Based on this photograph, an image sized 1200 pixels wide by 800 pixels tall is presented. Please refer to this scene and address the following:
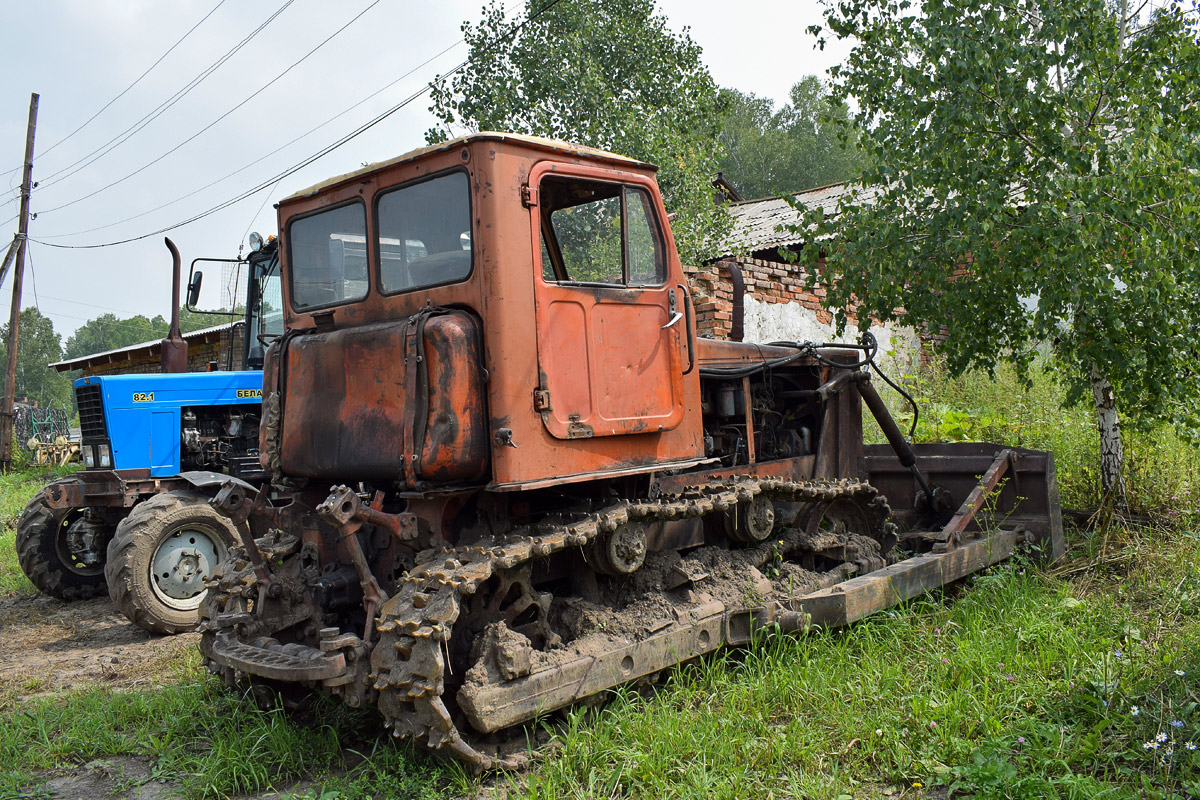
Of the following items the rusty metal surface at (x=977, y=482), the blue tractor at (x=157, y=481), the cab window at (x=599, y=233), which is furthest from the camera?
the blue tractor at (x=157, y=481)

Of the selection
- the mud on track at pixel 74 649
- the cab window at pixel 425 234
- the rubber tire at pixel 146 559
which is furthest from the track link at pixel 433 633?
the rubber tire at pixel 146 559

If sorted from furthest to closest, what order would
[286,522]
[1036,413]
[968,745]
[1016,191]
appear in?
[1036,413] → [1016,191] → [286,522] → [968,745]

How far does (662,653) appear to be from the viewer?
14.7 ft

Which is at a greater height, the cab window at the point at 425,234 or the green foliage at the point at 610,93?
the green foliage at the point at 610,93

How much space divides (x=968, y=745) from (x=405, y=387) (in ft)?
9.28

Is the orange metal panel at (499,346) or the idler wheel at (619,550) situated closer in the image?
the orange metal panel at (499,346)

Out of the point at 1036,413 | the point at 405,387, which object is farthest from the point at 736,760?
the point at 1036,413

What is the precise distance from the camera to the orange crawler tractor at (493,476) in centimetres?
390

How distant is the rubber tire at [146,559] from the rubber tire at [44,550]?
53.5 inches

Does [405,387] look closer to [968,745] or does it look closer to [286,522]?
[286,522]

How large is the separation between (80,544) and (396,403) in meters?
5.47

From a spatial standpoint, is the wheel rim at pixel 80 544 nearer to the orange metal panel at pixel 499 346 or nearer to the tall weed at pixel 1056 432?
the orange metal panel at pixel 499 346

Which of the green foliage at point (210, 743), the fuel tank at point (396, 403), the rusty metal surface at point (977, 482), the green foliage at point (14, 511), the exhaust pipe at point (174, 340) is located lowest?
the green foliage at point (210, 743)

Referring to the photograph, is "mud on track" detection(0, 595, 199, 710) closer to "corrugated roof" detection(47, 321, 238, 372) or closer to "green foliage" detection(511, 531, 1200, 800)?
"green foliage" detection(511, 531, 1200, 800)
